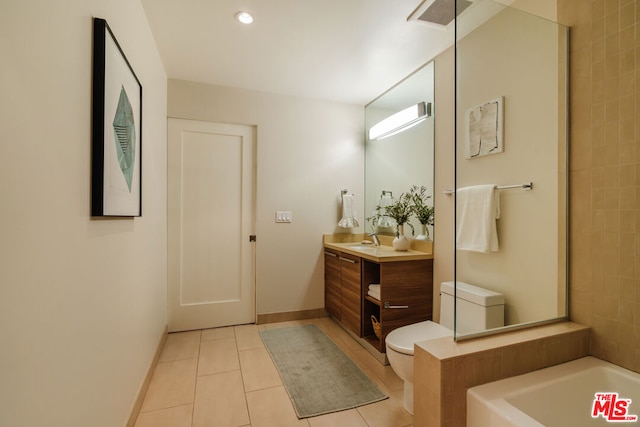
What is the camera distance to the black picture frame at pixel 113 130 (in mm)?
1165

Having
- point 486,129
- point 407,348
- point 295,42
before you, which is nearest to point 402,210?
point 486,129

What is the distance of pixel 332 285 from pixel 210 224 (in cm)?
143

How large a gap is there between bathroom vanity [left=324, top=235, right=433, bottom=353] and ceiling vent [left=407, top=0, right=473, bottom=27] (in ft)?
5.35

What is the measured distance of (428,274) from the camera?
2488 mm

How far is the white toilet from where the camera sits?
1520 millimetres

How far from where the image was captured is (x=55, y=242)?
90 cm

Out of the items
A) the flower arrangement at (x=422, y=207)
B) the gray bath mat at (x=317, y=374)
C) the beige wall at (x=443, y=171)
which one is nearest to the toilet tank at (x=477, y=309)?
the beige wall at (x=443, y=171)

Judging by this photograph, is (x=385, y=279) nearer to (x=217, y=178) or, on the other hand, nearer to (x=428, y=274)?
(x=428, y=274)

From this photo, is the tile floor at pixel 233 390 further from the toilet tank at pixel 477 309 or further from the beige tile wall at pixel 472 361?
the toilet tank at pixel 477 309

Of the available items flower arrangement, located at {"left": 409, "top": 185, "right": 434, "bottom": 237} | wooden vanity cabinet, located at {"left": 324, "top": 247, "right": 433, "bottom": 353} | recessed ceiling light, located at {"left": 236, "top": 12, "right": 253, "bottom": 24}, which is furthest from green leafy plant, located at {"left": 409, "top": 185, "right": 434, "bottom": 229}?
recessed ceiling light, located at {"left": 236, "top": 12, "right": 253, "bottom": 24}

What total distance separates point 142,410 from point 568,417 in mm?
2193

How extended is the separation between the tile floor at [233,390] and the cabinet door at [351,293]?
17 cm

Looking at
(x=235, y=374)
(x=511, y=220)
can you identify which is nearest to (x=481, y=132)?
(x=511, y=220)

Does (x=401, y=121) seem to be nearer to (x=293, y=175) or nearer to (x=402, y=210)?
(x=402, y=210)
